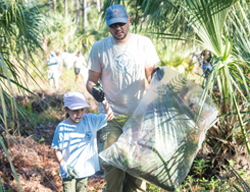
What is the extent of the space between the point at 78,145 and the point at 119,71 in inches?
28.4

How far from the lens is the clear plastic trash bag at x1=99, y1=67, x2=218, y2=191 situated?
6.50ft

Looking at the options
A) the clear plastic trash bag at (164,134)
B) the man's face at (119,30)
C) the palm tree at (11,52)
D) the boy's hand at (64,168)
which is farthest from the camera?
the man's face at (119,30)

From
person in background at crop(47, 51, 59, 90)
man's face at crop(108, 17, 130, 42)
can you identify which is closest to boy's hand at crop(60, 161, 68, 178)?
man's face at crop(108, 17, 130, 42)

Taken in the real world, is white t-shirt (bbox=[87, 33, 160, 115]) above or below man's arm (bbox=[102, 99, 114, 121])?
above

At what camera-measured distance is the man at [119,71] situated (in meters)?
2.41

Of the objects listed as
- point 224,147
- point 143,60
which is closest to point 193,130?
point 143,60

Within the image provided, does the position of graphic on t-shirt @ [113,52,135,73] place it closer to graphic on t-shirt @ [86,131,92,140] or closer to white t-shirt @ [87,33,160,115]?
white t-shirt @ [87,33,160,115]

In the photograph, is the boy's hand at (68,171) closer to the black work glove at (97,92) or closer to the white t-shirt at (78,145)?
the white t-shirt at (78,145)

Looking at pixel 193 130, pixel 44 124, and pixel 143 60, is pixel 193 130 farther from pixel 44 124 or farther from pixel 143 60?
pixel 44 124

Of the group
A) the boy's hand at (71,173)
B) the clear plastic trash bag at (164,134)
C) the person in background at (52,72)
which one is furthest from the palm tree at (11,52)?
the person in background at (52,72)

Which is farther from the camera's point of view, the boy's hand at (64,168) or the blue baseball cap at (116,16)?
the blue baseball cap at (116,16)

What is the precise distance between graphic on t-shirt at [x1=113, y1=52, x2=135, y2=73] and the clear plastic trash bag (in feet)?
0.92

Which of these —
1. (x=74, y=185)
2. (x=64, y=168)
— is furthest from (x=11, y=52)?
(x=74, y=185)

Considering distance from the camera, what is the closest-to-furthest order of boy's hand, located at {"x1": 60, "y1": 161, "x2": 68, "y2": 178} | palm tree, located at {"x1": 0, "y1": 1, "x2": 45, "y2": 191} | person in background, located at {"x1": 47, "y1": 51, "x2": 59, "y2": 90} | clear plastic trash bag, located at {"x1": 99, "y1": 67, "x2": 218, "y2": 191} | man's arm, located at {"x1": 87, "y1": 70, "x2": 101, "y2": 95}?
1. palm tree, located at {"x1": 0, "y1": 1, "x2": 45, "y2": 191}
2. clear plastic trash bag, located at {"x1": 99, "y1": 67, "x2": 218, "y2": 191}
3. boy's hand, located at {"x1": 60, "y1": 161, "x2": 68, "y2": 178}
4. man's arm, located at {"x1": 87, "y1": 70, "x2": 101, "y2": 95}
5. person in background, located at {"x1": 47, "y1": 51, "x2": 59, "y2": 90}
